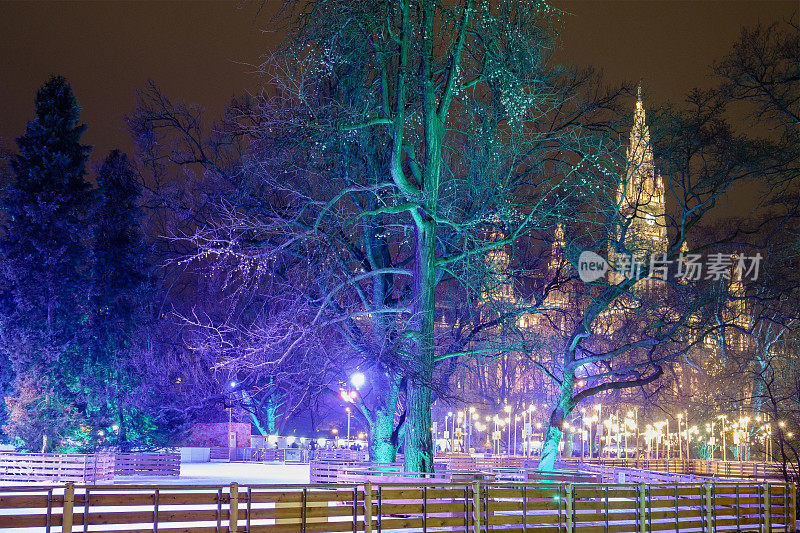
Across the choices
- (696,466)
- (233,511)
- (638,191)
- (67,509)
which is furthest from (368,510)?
(696,466)

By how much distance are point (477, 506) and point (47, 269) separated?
3108 centimetres

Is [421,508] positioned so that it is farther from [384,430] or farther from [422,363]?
[384,430]

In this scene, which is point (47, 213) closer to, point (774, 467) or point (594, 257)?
point (594, 257)

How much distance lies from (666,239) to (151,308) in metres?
34.1

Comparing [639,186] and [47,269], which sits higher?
[639,186]

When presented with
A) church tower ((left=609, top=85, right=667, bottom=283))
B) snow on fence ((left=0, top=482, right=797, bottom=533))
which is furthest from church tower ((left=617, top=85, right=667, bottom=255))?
snow on fence ((left=0, top=482, right=797, bottom=533))

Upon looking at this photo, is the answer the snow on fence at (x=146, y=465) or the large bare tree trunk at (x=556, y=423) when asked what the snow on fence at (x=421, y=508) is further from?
the snow on fence at (x=146, y=465)

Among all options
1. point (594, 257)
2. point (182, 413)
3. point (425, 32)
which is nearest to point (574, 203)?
point (594, 257)

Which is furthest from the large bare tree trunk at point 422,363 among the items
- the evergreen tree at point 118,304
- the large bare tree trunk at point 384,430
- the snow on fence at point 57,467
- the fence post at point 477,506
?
the evergreen tree at point 118,304

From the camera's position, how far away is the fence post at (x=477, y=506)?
1561cm

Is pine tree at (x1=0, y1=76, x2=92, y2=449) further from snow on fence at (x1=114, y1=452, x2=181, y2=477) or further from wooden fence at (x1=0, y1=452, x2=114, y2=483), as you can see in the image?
wooden fence at (x1=0, y1=452, x2=114, y2=483)

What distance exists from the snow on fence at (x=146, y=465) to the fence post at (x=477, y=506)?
23.6 meters

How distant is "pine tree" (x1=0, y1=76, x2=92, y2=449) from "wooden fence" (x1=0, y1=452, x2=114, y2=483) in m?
5.48

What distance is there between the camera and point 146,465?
36.1m
